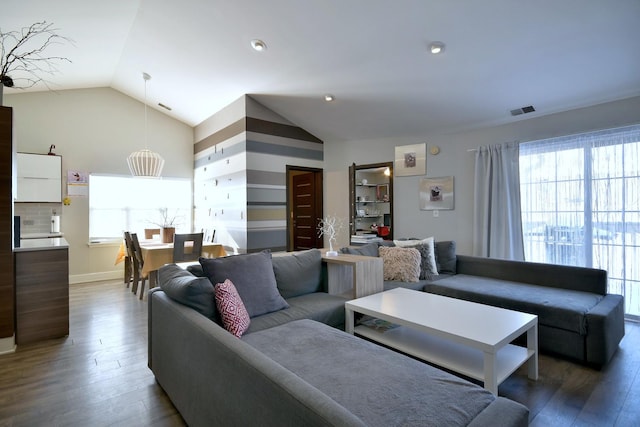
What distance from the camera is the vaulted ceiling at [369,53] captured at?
2.81m

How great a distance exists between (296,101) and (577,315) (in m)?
4.33

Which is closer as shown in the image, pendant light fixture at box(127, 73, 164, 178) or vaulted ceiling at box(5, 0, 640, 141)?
vaulted ceiling at box(5, 0, 640, 141)

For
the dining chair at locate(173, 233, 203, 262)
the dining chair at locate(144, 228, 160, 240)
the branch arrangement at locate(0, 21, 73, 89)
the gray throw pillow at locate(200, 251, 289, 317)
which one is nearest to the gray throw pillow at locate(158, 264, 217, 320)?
the gray throw pillow at locate(200, 251, 289, 317)

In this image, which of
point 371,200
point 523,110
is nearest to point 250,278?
point 523,110

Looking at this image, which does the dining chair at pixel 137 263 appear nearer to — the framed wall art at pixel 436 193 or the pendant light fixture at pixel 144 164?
the pendant light fixture at pixel 144 164

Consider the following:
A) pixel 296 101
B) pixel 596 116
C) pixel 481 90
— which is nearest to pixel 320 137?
pixel 296 101

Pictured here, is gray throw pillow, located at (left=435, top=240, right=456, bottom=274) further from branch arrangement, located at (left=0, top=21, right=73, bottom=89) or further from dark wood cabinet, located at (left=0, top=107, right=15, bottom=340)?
branch arrangement, located at (left=0, top=21, right=73, bottom=89)

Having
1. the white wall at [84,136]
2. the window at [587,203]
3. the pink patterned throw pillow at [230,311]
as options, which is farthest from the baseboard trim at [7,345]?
the window at [587,203]

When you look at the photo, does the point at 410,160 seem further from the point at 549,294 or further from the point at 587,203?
the point at 549,294

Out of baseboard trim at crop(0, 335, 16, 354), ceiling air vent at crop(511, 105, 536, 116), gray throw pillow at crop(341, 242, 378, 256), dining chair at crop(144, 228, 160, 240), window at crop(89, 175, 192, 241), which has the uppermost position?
ceiling air vent at crop(511, 105, 536, 116)

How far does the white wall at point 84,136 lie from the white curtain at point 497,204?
19.7 feet

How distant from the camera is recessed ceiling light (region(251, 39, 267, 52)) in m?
3.79

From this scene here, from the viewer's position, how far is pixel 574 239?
12.6 ft

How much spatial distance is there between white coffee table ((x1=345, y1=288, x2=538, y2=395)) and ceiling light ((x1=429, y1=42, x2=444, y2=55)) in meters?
2.43
